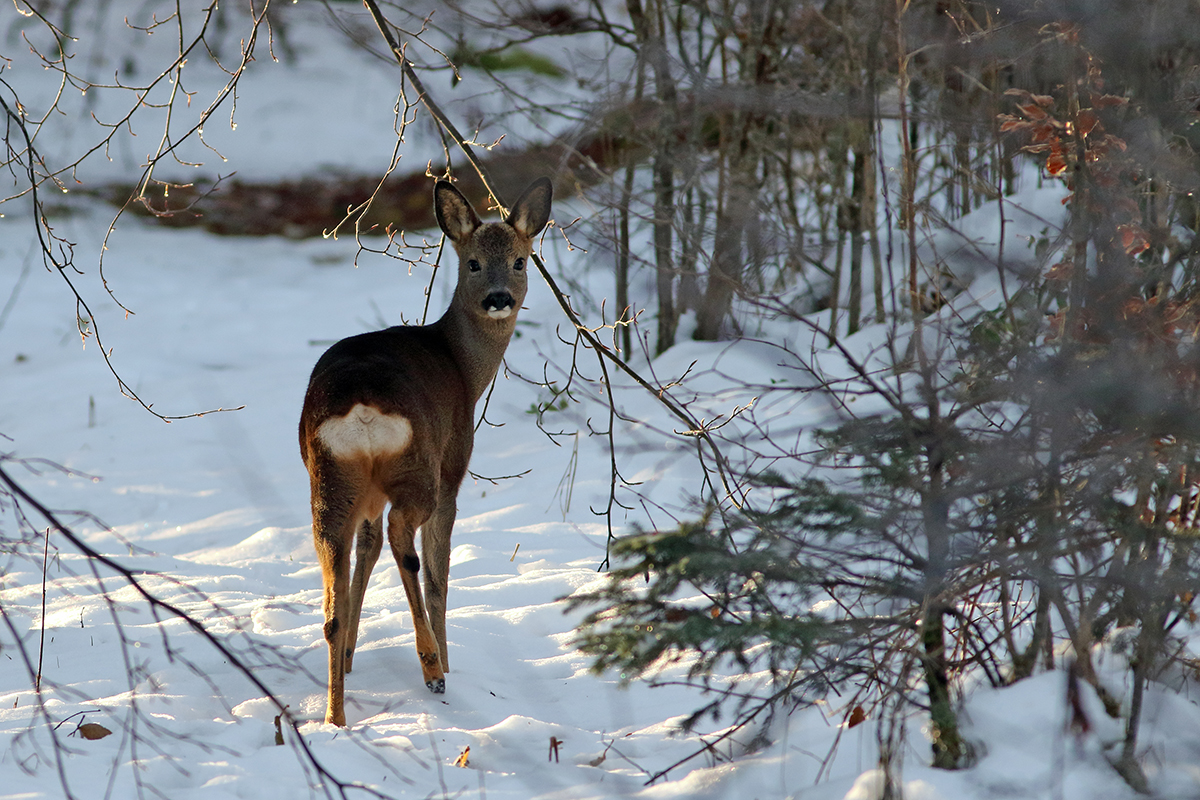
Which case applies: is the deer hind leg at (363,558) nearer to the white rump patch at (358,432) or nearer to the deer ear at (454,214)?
the white rump patch at (358,432)

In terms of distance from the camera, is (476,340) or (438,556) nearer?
(438,556)

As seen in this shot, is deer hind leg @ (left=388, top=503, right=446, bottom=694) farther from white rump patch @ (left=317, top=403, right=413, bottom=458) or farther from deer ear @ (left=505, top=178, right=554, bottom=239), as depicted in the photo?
A: deer ear @ (left=505, top=178, right=554, bottom=239)

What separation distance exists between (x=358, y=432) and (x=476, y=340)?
1.32 m

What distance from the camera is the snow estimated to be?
293 centimetres

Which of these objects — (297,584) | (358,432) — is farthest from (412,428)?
(297,584)

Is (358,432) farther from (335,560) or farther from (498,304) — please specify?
(498,304)

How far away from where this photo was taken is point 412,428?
13.1ft

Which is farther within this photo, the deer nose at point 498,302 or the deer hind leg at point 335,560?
the deer nose at point 498,302

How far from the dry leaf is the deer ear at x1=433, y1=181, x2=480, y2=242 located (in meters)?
2.47

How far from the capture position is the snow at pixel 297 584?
2.93m

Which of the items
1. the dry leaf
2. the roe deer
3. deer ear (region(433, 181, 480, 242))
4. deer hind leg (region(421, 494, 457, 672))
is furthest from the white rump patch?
deer ear (region(433, 181, 480, 242))

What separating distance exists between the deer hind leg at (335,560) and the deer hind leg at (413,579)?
0.20m

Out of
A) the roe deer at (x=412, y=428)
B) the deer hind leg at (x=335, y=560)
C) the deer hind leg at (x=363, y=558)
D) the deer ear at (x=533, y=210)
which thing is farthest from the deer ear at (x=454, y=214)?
the deer hind leg at (x=335, y=560)

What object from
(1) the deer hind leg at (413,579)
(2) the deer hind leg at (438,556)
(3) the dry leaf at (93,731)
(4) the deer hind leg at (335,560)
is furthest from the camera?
(2) the deer hind leg at (438,556)
